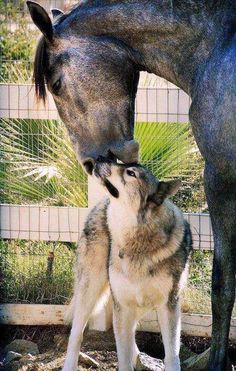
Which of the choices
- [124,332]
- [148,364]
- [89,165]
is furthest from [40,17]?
[148,364]

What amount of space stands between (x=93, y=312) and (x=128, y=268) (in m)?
0.57

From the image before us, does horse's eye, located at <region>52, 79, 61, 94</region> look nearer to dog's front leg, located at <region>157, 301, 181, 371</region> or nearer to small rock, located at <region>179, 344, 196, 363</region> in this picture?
dog's front leg, located at <region>157, 301, 181, 371</region>

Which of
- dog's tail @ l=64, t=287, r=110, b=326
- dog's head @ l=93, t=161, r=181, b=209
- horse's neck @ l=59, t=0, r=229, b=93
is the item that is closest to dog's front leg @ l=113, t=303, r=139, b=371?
dog's tail @ l=64, t=287, r=110, b=326

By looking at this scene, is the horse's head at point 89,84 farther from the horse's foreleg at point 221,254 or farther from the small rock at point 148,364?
the small rock at point 148,364

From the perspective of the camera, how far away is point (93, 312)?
6.07 m

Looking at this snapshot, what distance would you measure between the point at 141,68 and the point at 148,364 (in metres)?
1.88

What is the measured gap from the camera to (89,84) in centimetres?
504

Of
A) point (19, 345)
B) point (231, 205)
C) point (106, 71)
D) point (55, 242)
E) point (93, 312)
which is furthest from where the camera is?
point (55, 242)

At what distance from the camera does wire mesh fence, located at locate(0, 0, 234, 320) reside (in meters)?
6.77

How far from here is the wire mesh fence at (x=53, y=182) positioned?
6773 millimetres

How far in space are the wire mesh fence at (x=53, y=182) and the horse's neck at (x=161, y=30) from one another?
5.42 feet

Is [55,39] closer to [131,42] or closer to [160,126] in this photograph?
[131,42]

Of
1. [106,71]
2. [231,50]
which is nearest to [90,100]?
[106,71]

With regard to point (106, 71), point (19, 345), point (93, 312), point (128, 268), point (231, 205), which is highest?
point (106, 71)
